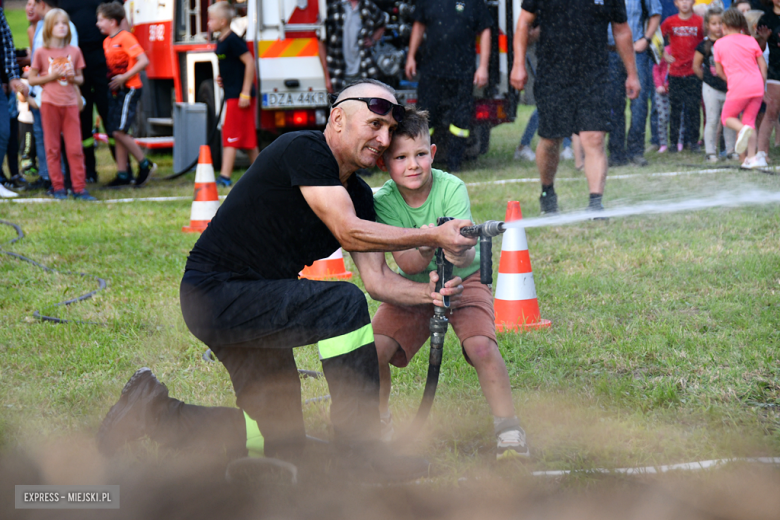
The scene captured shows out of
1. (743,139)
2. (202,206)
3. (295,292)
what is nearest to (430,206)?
(295,292)

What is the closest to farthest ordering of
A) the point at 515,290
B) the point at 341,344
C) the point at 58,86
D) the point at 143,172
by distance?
the point at 341,344 → the point at 515,290 → the point at 58,86 → the point at 143,172

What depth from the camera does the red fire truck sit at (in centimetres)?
959

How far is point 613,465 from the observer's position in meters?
2.74

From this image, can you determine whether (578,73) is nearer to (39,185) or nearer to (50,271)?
(50,271)

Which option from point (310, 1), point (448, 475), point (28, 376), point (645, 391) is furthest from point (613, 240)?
point (310, 1)

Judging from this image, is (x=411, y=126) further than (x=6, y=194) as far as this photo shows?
No

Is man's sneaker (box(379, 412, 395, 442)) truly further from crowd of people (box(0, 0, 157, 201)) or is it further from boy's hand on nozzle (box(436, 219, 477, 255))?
crowd of people (box(0, 0, 157, 201))

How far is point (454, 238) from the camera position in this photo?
2471 mm

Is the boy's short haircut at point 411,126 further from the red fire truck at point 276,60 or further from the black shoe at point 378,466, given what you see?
the red fire truck at point 276,60

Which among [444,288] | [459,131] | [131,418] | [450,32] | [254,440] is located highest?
[450,32]

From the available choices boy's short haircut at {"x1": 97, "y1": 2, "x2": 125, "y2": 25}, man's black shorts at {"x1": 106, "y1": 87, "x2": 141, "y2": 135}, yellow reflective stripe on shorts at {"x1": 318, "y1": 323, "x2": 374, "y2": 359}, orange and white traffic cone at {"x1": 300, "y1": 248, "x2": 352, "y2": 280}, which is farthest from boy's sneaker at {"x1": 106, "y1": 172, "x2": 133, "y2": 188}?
yellow reflective stripe on shorts at {"x1": 318, "y1": 323, "x2": 374, "y2": 359}

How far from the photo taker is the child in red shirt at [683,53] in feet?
35.4

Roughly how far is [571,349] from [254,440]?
1614 millimetres

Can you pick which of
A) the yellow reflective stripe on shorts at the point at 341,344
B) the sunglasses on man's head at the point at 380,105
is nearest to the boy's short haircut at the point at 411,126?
the sunglasses on man's head at the point at 380,105
